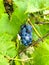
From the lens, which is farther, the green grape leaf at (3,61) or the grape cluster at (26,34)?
the grape cluster at (26,34)

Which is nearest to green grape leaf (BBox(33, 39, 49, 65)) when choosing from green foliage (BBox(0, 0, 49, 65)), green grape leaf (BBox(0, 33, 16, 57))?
green foliage (BBox(0, 0, 49, 65))

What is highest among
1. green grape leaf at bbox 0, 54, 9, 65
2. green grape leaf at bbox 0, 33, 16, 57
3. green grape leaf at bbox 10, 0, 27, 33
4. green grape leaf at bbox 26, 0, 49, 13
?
green grape leaf at bbox 26, 0, 49, 13

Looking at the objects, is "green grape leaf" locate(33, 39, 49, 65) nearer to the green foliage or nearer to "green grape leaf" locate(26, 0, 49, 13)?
the green foliage

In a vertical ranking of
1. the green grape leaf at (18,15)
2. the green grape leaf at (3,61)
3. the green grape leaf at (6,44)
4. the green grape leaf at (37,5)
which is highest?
the green grape leaf at (37,5)

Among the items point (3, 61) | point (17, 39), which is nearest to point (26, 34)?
point (17, 39)

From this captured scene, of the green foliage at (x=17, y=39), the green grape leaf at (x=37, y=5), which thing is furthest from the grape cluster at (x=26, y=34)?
the green grape leaf at (x=37, y=5)

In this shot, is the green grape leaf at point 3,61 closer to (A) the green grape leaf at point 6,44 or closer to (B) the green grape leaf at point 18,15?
(A) the green grape leaf at point 6,44
